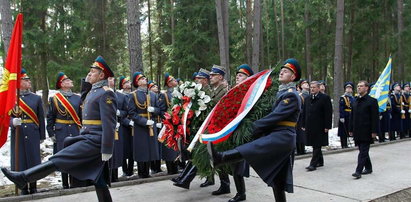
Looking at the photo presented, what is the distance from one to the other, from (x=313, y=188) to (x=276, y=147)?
272cm

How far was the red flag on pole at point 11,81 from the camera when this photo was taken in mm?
5859

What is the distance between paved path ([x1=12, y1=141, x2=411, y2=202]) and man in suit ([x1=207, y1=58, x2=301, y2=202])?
1426 millimetres

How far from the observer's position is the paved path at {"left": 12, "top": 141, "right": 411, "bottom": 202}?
6209mm

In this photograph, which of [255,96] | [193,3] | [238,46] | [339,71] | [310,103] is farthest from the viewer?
[238,46]

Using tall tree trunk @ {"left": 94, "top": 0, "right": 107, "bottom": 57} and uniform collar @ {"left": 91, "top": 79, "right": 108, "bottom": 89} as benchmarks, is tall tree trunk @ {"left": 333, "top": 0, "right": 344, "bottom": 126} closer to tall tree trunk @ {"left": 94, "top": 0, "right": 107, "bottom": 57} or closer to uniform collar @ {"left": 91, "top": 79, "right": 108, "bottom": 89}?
tall tree trunk @ {"left": 94, "top": 0, "right": 107, "bottom": 57}

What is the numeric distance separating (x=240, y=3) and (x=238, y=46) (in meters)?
6.29

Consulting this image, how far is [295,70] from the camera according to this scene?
524cm

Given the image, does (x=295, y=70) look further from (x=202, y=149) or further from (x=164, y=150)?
(x=164, y=150)

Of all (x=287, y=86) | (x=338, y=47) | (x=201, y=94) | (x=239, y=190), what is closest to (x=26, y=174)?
(x=201, y=94)

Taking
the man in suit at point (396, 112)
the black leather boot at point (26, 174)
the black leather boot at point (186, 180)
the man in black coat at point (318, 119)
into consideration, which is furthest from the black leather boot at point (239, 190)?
the man in suit at point (396, 112)

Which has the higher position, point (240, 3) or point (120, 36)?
point (240, 3)

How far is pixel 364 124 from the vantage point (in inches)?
312

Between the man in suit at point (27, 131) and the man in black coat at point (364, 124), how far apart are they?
19.5 ft

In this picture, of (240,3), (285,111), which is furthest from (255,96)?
(240,3)
